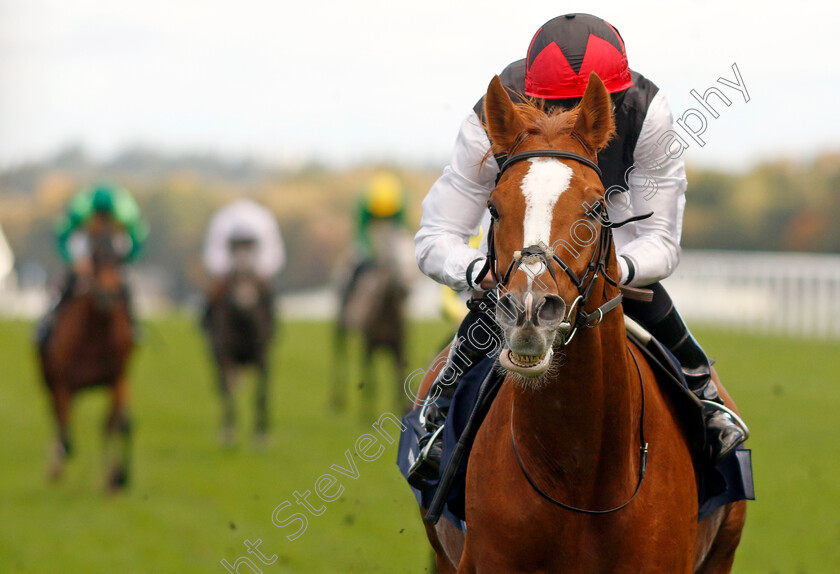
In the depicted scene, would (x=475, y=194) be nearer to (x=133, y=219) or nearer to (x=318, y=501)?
(x=318, y=501)

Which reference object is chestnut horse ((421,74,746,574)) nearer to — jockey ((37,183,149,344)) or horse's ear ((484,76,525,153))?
horse's ear ((484,76,525,153))

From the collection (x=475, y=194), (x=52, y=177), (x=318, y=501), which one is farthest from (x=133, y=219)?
(x=52, y=177)

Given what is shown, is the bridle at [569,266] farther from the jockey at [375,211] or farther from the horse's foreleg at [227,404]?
the jockey at [375,211]

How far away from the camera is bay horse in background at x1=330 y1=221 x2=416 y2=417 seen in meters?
10.8

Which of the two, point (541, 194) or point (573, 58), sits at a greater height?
point (573, 58)

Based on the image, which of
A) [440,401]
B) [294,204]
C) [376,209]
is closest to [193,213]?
[294,204]

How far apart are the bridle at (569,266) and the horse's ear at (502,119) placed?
7cm

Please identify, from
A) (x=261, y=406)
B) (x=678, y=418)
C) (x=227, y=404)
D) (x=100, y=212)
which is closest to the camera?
(x=678, y=418)

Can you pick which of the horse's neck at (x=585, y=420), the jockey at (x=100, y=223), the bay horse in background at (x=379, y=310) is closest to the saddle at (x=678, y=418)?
the horse's neck at (x=585, y=420)

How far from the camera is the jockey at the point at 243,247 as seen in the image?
10578mm

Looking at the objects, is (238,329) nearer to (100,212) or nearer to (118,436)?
(100,212)

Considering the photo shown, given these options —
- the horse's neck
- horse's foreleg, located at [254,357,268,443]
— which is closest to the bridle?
the horse's neck

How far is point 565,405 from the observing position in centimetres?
256

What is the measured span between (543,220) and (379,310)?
28.5 ft
